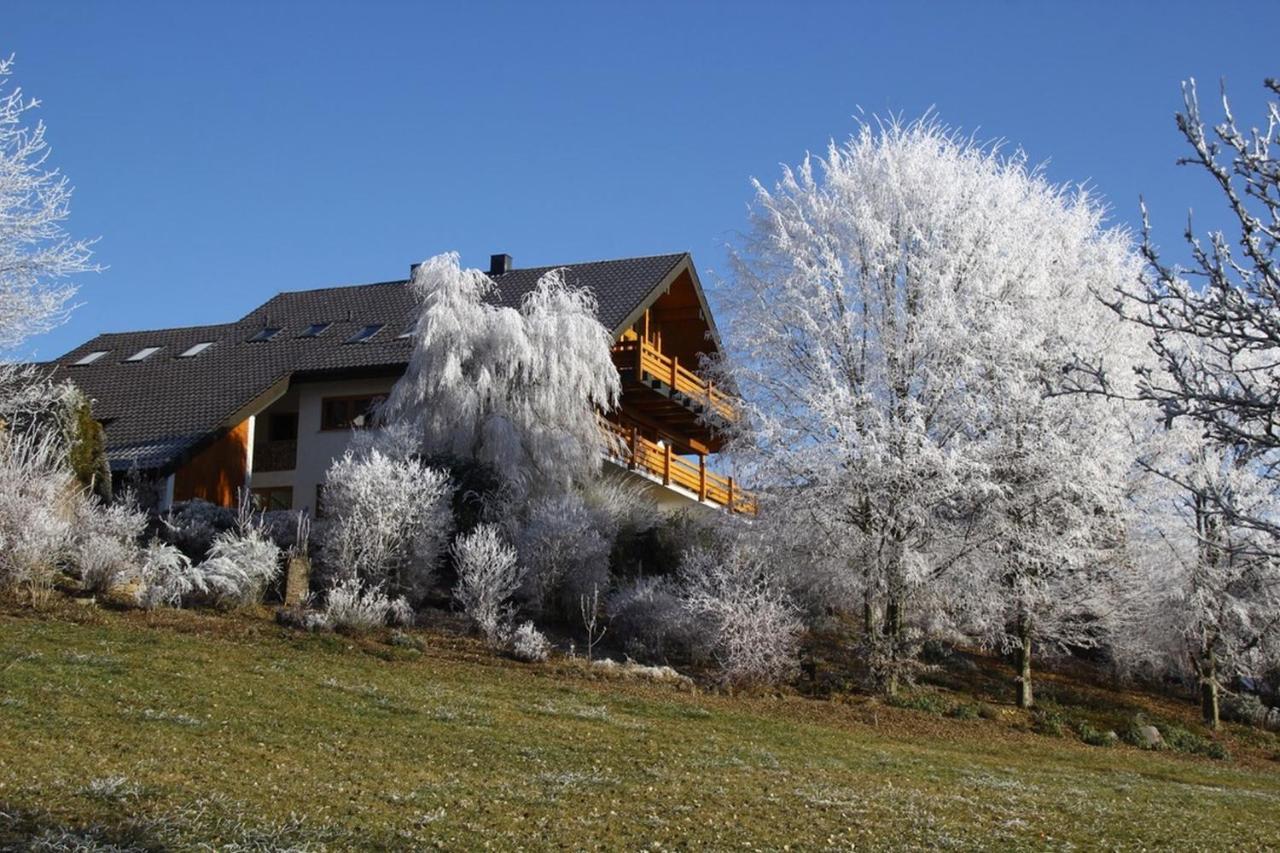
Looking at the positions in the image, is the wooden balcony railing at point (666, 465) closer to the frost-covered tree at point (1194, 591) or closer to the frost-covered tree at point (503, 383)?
the frost-covered tree at point (503, 383)

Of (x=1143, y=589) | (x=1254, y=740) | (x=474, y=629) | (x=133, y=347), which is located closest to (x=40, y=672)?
(x=474, y=629)

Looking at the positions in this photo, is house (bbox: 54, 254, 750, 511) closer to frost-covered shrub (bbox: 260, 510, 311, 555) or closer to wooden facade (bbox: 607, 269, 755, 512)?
wooden facade (bbox: 607, 269, 755, 512)

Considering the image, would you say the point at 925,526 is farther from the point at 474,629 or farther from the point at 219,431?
the point at 219,431

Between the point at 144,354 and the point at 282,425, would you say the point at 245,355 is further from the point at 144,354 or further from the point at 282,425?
the point at 144,354

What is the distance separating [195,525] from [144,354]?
13.7 meters

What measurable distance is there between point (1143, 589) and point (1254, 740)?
3.23m

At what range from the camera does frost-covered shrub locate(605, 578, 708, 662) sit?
2097cm

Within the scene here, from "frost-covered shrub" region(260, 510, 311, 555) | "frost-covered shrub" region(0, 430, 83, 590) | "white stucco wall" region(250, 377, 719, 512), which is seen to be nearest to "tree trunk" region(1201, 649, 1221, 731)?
"white stucco wall" region(250, 377, 719, 512)

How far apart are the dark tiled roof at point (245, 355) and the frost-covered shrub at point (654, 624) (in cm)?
1036

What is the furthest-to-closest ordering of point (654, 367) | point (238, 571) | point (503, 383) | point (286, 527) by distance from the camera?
point (654, 367)
point (503, 383)
point (286, 527)
point (238, 571)

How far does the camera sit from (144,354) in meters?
36.0

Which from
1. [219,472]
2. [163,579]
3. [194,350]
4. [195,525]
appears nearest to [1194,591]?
[163,579]

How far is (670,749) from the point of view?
552 inches

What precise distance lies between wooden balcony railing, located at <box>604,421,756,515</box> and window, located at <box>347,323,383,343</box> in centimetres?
650
